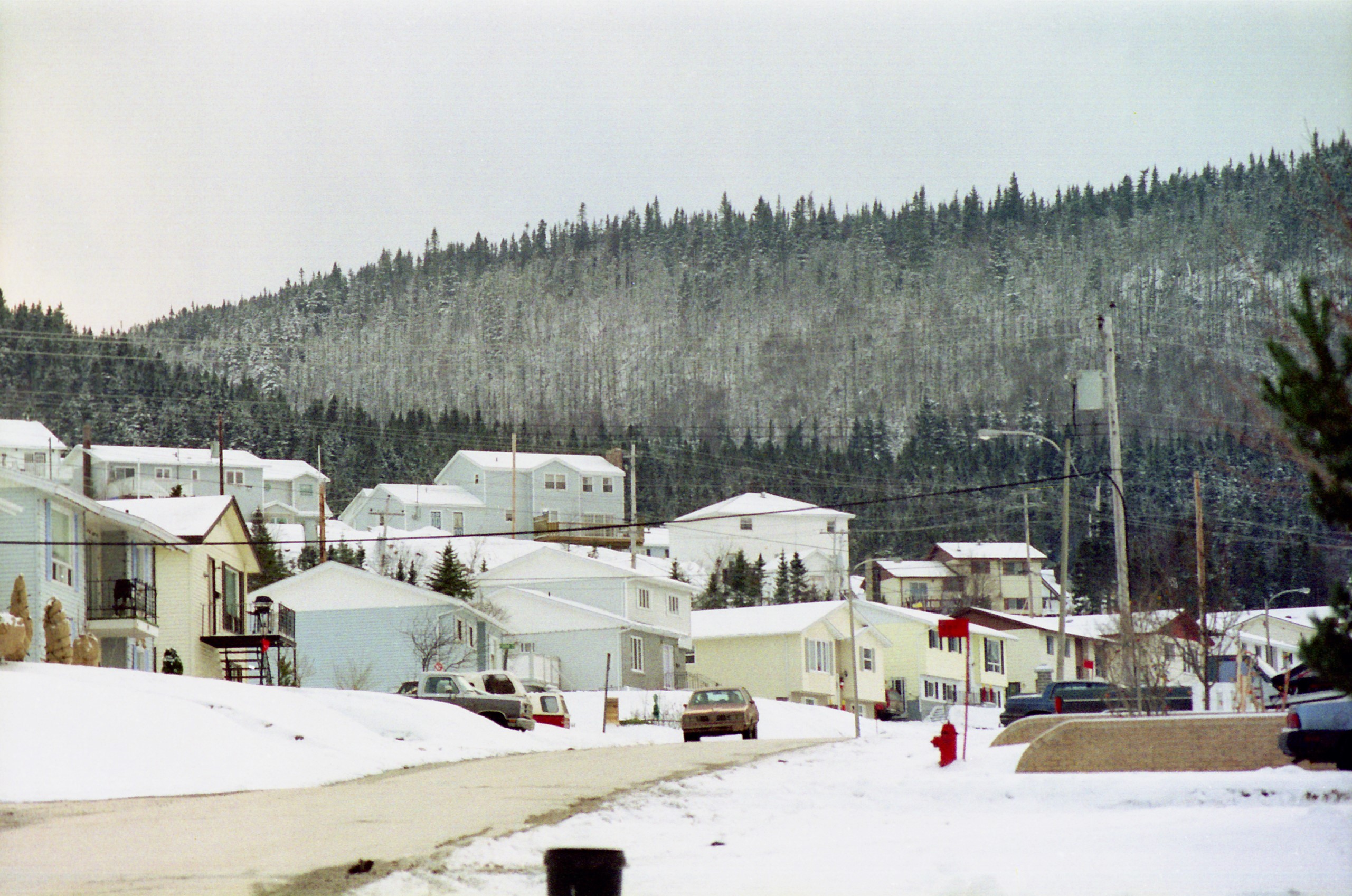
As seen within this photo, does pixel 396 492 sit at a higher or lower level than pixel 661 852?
higher

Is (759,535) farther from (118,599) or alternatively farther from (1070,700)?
(118,599)

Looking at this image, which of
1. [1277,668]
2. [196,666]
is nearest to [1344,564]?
[1277,668]

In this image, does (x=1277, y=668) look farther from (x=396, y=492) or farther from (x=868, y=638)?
(x=396, y=492)

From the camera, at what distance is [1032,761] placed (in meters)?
16.3

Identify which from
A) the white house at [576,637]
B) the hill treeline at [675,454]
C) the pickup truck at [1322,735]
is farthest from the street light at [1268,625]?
the pickup truck at [1322,735]

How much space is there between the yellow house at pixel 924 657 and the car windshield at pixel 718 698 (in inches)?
1745

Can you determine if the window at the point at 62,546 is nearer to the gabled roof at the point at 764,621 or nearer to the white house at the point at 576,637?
the white house at the point at 576,637

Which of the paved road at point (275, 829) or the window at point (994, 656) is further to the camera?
the window at point (994, 656)

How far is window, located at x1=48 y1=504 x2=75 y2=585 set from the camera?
37.4 m

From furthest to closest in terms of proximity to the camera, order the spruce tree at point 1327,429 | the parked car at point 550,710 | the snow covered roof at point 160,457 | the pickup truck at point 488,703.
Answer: the snow covered roof at point 160,457 < the parked car at point 550,710 < the pickup truck at point 488,703 < the spruce tree at point 1327,429

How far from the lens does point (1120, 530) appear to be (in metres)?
28.6

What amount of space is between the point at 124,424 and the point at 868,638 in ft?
306

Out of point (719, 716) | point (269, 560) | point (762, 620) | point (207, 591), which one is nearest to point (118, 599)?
point (207, 591)

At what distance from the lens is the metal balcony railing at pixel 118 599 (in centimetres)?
4056
